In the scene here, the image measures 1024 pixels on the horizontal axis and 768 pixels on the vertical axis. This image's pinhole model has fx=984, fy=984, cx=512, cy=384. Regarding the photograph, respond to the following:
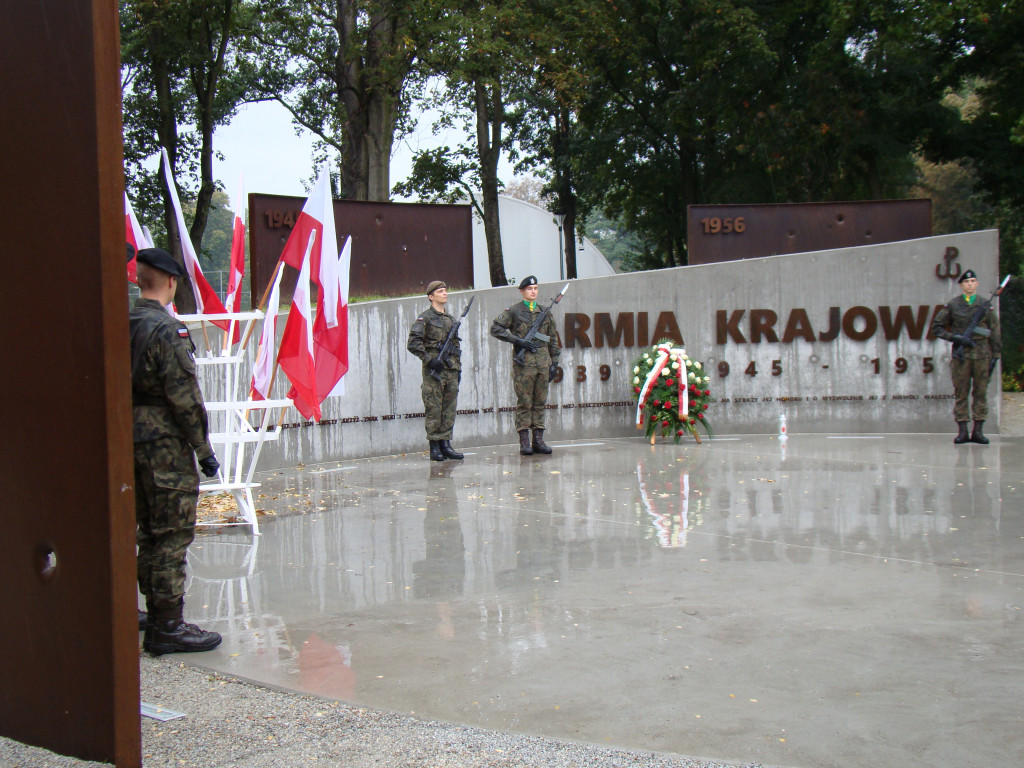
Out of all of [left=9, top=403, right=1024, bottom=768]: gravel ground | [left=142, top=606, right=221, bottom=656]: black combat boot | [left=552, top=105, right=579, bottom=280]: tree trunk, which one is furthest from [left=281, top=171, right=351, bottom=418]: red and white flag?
[left=552, top=105, right=579, bottom=280]: tree trunk

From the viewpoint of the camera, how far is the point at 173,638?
424 cm

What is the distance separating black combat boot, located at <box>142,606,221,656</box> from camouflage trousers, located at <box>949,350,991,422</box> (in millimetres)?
9692

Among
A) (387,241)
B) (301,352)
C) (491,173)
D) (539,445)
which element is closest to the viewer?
(301,352)

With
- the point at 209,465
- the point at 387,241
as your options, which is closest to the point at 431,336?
the point at 387,241

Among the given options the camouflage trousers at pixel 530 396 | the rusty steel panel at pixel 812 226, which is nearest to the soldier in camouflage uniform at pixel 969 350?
the rusty steel panel at pixel 812 226

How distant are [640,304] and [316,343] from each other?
21.8ft

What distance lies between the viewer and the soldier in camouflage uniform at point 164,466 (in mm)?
4195

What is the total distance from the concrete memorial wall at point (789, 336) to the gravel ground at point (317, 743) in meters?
9.00

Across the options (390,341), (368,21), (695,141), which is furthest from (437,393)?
(695,141)

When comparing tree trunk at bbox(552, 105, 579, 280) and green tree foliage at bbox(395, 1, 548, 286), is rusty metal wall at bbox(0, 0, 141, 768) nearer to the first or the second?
green tree foliage at bbox(395, 1, 548, 286)

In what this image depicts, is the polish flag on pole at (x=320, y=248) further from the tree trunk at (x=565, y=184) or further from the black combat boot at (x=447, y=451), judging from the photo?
the tree trunk at (x=565, y=184)

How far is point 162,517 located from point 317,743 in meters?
1.44

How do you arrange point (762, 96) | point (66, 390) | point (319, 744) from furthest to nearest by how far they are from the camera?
1. point (762, 96)
2. point (319, 744)
3. point (66, 390)

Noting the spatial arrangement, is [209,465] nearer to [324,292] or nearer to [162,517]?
[162,517]
